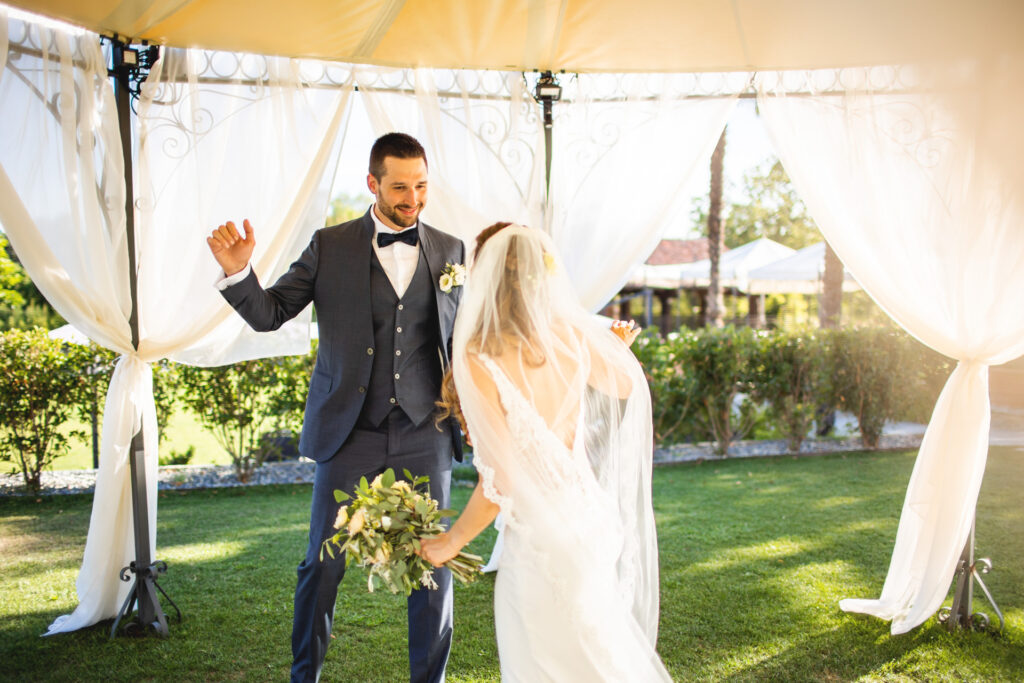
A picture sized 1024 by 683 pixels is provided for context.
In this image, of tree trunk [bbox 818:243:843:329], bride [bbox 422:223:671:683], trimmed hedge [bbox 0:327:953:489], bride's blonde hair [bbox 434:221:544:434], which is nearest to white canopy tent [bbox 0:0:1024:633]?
bride's blonde hair [bbox 434:221:544:434]

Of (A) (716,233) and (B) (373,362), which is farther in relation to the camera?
(A) (716,233)

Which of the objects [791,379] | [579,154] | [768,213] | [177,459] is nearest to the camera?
[579,154]

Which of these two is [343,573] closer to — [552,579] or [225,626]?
[552,579]

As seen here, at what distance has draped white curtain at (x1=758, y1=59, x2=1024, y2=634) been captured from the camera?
345 centimetres

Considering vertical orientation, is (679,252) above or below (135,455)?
above

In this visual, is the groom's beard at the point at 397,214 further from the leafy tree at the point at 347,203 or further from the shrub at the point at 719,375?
the leafy tree at the point at 347,203

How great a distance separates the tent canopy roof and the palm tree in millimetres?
8540

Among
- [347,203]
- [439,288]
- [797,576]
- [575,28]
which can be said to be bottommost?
[797,576]

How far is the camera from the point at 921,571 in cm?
360

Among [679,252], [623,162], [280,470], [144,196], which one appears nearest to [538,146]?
[623,162]

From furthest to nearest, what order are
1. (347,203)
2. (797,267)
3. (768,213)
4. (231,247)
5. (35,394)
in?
(347,203), (768,213), (797,267), (35,394), (231,247)

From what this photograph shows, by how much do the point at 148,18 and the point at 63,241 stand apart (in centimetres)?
105

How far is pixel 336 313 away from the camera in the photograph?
301 cm

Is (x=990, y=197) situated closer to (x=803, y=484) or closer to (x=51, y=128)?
(x=803, y=484)
